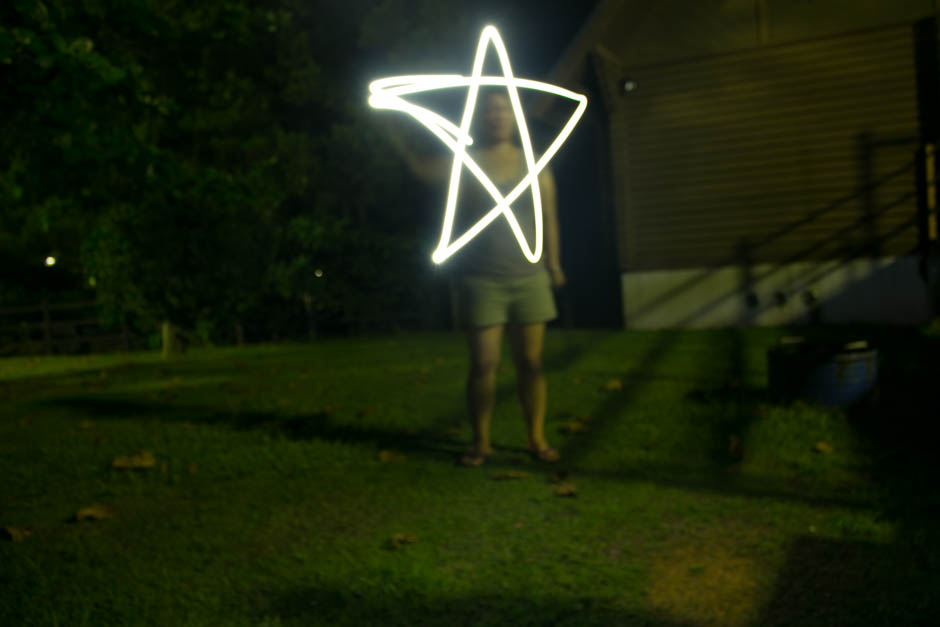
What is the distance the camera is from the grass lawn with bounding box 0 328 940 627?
3395 millimetres

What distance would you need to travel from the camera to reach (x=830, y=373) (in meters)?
→ 6.85

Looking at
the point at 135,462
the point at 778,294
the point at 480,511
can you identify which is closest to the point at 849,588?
the point at 480,511

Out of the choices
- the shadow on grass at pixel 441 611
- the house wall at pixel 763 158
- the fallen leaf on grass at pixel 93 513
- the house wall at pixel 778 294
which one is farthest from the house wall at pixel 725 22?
the shadow on grass at pixel 441 611

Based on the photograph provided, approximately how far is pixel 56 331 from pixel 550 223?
55.6 feet

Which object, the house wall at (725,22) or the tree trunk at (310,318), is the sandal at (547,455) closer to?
the house wall at (725,22)

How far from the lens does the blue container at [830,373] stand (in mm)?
6836

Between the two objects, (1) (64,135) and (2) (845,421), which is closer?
(2) (845,421)

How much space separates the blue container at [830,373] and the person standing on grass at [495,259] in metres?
2.55

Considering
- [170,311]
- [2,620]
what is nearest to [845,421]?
[2,620]

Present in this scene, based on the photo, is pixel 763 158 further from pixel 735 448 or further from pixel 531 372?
pixel 531 372

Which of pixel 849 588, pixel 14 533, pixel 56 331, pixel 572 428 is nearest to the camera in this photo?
pixel 849 588

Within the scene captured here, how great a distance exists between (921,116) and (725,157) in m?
3.02

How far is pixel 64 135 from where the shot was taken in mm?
9336

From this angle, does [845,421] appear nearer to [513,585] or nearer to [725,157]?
[513,585]
